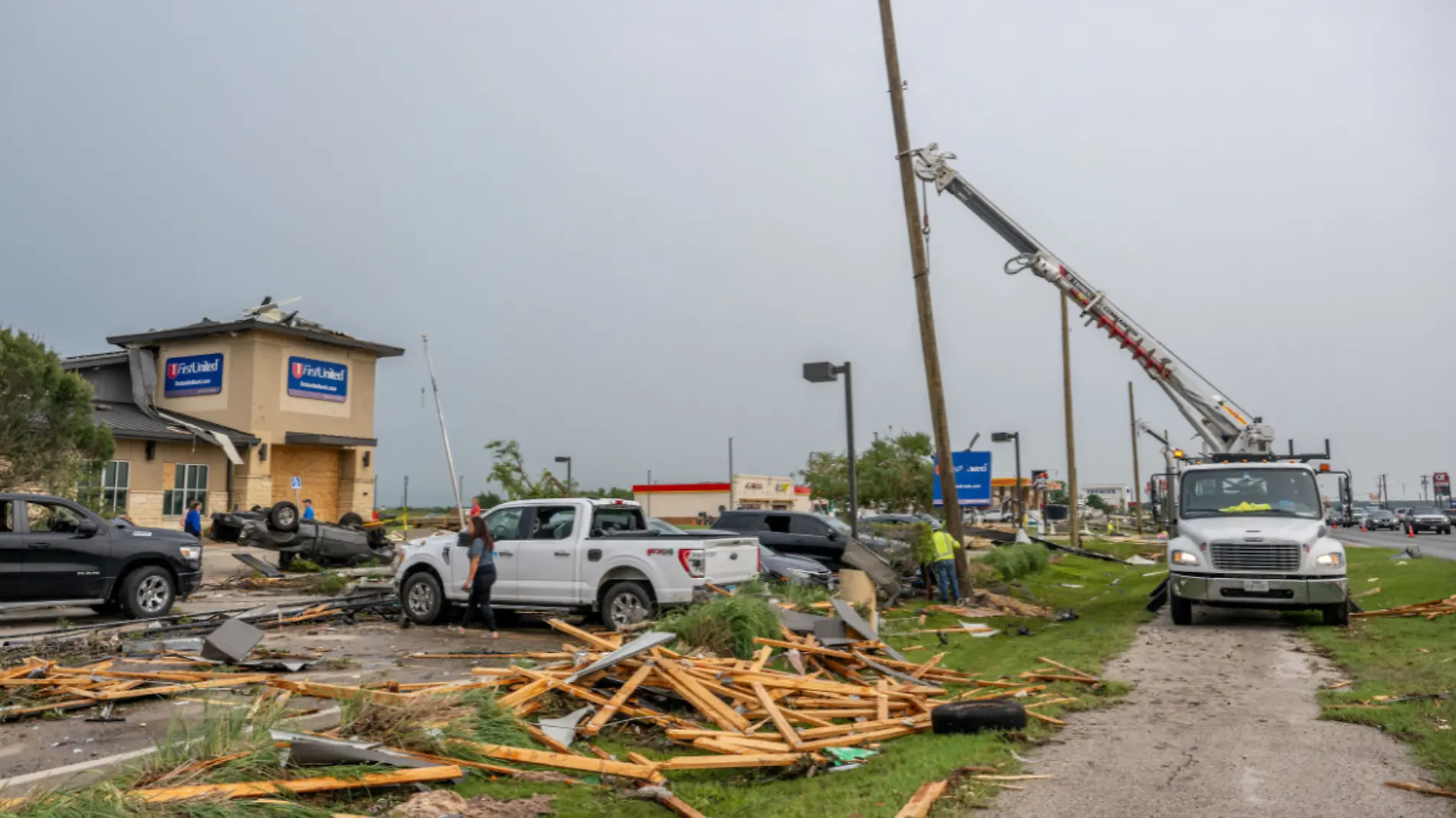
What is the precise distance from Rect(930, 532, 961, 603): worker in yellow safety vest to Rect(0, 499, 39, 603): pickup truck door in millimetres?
13649

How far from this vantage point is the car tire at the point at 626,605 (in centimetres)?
1325

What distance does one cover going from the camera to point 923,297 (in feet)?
61.4

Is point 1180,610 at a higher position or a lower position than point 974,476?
lower

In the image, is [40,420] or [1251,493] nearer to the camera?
[1251,493]

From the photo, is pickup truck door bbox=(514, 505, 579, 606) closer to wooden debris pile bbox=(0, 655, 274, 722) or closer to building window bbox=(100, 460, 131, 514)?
wooden debris pile bbox=(0, 655, 274, 722)

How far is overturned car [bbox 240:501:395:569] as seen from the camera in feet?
77.9

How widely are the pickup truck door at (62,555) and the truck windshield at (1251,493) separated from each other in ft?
51.5

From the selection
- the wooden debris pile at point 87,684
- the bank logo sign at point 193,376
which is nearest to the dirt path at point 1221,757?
the wooden debris pile at point 87,684

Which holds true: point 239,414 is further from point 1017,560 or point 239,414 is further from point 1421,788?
point 1421,788

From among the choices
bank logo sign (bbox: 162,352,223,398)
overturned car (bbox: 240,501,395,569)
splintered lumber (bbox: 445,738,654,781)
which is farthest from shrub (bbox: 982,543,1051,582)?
bank logo sign (bbox: 162,352,223,398)

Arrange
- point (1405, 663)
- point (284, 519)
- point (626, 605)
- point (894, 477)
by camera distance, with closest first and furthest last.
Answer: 1. point (1405, 663)
2. point (626, 605)
3. point (284, 519)
4. point (894, 477)

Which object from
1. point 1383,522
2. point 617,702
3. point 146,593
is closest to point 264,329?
point 146,593

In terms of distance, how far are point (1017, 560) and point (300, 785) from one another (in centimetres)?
2113

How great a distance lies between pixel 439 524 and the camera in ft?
139
